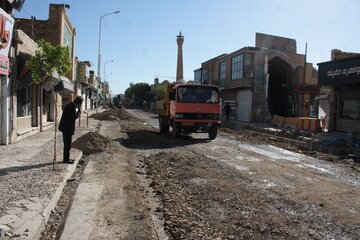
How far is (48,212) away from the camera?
248 inches

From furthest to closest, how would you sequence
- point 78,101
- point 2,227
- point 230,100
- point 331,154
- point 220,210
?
1. point 230,100
2. point 331,154
3. point 78,101
4. point 220,210
5. point 2,227

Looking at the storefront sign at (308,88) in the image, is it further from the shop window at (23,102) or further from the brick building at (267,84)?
the shop window at (23,102)

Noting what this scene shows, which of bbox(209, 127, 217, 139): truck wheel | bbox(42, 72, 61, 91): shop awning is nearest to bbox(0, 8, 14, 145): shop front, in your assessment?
bbox(42, 72, 61, 91): shop awning

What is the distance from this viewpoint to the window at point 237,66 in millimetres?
40219

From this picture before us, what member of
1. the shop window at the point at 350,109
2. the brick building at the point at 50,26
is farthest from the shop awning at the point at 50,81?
the brick building at the point at 50,26

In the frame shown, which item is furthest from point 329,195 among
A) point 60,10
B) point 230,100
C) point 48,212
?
point 230,100

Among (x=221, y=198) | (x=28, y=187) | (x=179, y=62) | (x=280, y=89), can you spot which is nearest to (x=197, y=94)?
(x=221, y=198)

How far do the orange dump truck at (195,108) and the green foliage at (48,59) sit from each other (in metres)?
9.69

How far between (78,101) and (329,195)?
645 cm

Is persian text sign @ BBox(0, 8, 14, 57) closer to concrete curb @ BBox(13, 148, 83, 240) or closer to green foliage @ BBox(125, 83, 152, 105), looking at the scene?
concrete curb @ BBox(13, 148, 83, 240)

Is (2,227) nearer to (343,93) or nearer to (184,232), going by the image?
(184,232)

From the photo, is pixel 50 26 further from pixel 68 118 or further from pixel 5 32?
pixel 68 118

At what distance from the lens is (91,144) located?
47.2ft

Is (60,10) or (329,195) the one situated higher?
(60,10)
